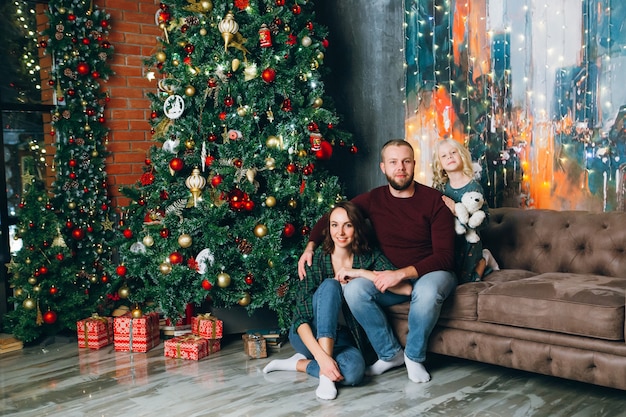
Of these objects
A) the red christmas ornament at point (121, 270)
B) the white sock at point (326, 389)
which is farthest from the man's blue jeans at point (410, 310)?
the red christmas ornament at point (121, 270)

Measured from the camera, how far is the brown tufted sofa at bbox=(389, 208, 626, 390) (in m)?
2.64

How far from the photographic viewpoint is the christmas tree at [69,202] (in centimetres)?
405

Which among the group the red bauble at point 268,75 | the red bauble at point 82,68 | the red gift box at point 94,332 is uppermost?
the red bauble at point 82,68

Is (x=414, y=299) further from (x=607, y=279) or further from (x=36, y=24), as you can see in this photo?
(x=36, y=24)

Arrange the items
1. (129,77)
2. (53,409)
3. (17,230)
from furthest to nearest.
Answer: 1. (129,77)
2. (17,230)
3. (53,409)

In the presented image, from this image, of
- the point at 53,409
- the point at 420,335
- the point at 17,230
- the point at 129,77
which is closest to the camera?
the point at 53,409

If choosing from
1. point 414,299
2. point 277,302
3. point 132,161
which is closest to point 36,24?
point 132,161

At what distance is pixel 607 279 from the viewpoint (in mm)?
3090

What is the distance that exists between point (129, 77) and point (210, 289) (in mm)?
1984

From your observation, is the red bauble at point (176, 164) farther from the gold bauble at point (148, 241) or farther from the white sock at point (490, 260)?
the white sock at point (490, 260)

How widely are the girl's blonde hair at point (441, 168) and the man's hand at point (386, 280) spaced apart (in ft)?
2.40

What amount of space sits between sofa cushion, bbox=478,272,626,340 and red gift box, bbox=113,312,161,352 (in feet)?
6.64

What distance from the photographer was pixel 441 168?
11.5 ft

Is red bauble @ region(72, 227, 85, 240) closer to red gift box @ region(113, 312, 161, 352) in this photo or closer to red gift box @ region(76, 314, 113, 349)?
red gift box @ region(76, 314, 113, 349)
